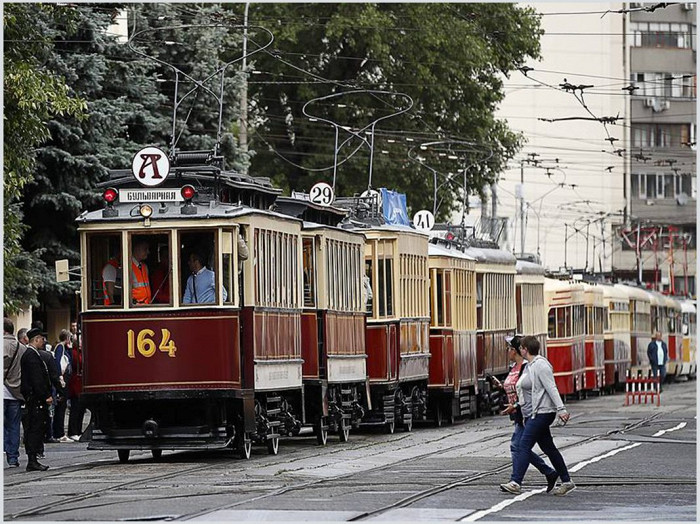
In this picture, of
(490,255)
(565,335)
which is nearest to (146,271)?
(490,255)

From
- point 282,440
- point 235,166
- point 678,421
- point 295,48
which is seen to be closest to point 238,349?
point 282,440

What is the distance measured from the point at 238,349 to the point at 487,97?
38.4 m

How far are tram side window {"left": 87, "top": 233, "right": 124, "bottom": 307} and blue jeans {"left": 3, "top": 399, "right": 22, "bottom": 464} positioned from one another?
59.7 inches

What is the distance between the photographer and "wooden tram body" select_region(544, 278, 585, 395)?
44594mm

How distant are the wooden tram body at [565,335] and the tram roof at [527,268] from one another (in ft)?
3.03

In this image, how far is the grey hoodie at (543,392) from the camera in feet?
56.7

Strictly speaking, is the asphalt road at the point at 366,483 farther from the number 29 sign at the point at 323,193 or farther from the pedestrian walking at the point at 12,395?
the number 29 sign at the point at 323,193

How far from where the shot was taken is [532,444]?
17.3 m

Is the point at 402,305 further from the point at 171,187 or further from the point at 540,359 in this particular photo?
the point at 540,359

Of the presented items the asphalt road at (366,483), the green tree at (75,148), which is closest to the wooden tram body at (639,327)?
the green tree at (75,148)

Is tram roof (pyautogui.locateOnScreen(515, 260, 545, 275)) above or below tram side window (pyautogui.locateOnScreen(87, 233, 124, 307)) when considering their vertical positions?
above

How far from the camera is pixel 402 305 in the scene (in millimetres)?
29938

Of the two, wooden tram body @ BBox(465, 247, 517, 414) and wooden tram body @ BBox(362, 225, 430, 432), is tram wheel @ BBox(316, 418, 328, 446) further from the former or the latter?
wooden tram body @ BBox(465, 247, 517, 414)

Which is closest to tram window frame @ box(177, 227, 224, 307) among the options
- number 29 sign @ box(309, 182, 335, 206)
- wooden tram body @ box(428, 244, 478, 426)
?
number 29 sign @ box(309, 182, 335, 206)
